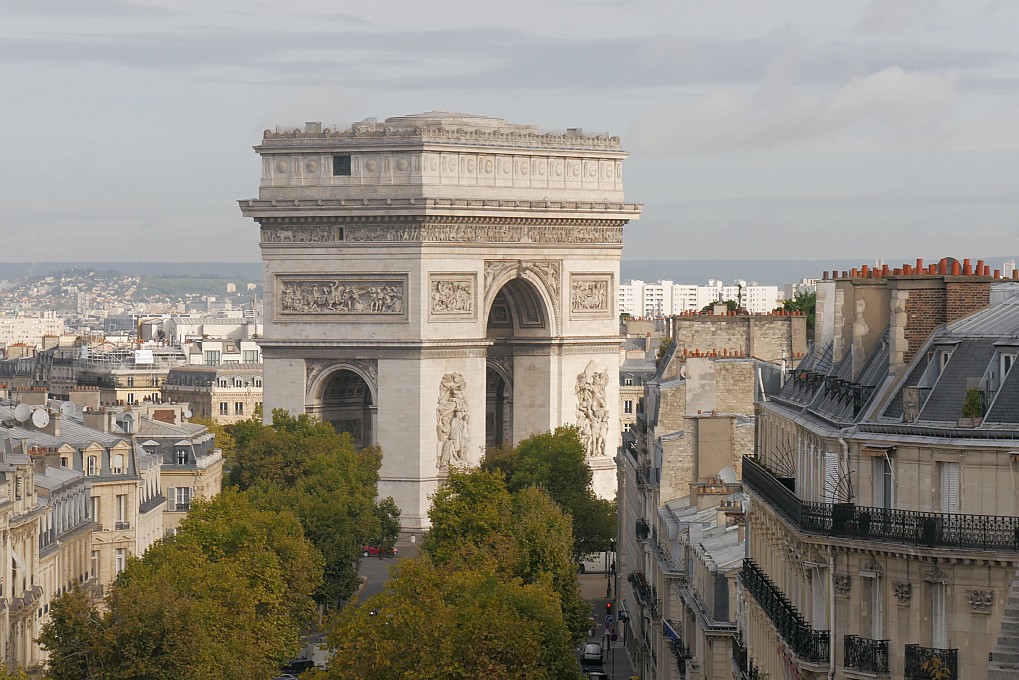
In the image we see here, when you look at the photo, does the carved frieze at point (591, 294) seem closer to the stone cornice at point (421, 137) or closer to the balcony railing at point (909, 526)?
the stone cornice at point (421, 137)

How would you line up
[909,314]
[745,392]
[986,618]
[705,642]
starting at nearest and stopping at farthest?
[986,618] → [909,314] → [705,642] → [745,392]

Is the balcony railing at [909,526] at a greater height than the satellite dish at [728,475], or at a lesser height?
greater

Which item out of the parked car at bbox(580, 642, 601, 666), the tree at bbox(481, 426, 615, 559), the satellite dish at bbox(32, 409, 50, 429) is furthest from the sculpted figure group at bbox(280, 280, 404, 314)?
the parked car at bbox(580, 642, 601, 666)

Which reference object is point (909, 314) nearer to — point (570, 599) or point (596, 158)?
point (570, 599)

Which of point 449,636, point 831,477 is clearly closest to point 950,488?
point 831,477

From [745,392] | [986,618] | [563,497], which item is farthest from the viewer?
[563,497]

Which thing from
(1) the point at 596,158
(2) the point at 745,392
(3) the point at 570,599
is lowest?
(3) the point at 570,599

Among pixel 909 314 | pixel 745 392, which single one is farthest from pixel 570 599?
pixel 909 314

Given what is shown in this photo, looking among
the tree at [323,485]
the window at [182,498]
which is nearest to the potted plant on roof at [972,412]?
the tree at [323,485]
